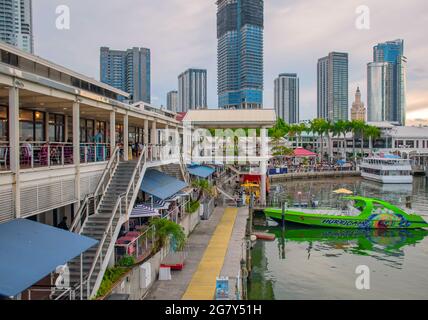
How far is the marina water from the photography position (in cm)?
2225

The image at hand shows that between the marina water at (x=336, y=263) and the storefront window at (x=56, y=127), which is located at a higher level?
the storefront window at (x=56, y=127)

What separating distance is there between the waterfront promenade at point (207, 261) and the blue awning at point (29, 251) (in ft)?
17.8

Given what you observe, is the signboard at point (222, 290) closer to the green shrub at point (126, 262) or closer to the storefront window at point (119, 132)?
the green shrub at point (126, 262)

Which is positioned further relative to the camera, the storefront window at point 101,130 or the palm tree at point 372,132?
the palm tree at point 372,132

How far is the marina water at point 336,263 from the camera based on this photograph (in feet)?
73.0

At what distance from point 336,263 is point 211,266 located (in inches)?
454

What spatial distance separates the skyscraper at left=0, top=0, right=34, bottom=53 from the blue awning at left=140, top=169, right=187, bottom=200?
146162 mm

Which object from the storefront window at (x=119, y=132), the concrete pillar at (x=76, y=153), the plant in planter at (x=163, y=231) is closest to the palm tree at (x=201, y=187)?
the storefront window at (x=119, y=132)

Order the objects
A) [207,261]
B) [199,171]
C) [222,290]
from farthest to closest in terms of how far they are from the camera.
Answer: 1. [199,171]
2. [207,261]
3. [222,290]

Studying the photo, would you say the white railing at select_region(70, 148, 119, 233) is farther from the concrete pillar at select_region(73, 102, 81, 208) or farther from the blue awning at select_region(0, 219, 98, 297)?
the blue awning at select_region(0, 219, 98, 297)

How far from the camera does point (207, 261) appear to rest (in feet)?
68.6

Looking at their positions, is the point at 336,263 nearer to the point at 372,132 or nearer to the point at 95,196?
the point at 95,196

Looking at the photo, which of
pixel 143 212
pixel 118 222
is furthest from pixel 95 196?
pixel 143 212

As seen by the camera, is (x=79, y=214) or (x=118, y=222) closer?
(x=79, y=214)
